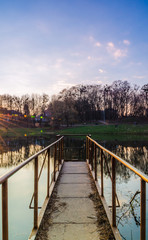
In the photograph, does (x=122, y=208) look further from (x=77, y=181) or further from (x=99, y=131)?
(x=99, y=131)

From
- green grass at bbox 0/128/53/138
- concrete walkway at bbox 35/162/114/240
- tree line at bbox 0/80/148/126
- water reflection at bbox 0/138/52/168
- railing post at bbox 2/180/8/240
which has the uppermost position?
tree line at bbox 0/80/148/126

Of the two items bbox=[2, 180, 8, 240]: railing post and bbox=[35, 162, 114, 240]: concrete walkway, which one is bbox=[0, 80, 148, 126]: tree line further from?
bbox=[2, 180, 8, 240]: railing post

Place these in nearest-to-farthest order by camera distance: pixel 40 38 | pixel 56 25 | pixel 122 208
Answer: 1. pixel 122 208
2. pixel 56 25
3. pixel 40 38

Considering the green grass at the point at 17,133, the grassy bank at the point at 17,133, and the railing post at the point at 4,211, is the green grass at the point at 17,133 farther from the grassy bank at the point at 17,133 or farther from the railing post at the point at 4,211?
the railing post at the point at 4,211

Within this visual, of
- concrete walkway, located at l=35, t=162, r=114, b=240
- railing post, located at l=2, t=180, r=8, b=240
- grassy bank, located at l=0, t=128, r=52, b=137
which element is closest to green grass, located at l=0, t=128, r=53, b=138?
grassy bank, located at l=0, t=128, r=52, b=137

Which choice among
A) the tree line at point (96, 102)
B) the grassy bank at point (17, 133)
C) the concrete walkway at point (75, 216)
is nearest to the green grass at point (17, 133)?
the grassy bank at point (17, 133)

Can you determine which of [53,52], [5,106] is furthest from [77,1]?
[5,106]

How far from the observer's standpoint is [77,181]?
5.02m

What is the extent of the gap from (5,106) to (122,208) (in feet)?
183

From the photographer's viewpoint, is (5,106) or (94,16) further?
(5,106)

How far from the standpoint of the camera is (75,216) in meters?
3.05

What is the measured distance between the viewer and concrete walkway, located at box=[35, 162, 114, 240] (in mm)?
2520

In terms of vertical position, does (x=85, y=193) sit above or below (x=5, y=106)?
below

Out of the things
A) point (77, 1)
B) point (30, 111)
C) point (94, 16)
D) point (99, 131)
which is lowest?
point (99, 131)
